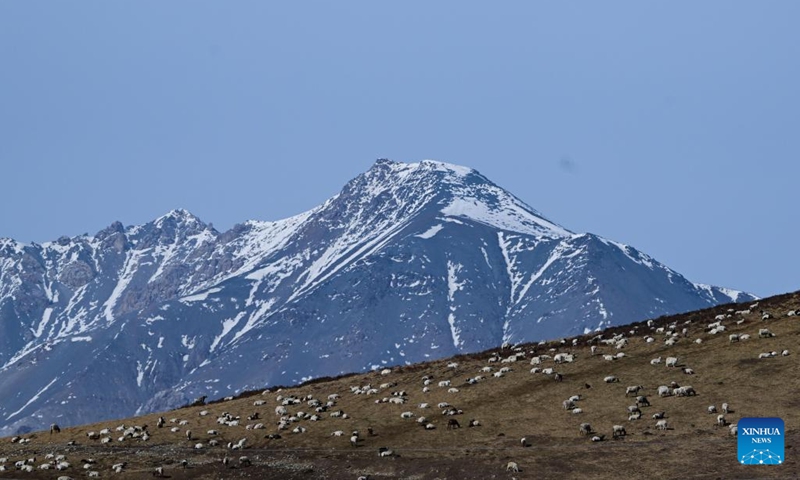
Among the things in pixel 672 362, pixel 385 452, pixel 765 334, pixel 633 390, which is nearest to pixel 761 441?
pixel 633 390

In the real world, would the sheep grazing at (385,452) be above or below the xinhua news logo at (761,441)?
above

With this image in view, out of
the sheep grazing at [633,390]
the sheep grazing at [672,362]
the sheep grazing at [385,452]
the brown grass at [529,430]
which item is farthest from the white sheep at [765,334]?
the sheep grazing at [385,452]

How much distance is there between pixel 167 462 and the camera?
8288 cm

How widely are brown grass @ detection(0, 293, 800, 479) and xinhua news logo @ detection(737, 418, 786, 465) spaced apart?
0.62 metres

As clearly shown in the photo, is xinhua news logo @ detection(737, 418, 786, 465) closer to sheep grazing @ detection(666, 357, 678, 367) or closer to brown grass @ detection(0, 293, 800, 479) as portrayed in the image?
brown grass @ detection(0, 293, 800, 479)

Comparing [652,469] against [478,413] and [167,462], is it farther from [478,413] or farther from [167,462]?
[167,462]

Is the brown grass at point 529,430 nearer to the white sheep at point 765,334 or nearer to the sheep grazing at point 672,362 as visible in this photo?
the sheep grazing at point 672,362

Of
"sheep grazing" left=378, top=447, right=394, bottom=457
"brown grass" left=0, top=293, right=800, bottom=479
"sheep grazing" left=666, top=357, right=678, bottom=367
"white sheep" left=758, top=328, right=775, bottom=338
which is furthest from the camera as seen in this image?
"white sheep" left=758, top=328, right=775, bottom=338

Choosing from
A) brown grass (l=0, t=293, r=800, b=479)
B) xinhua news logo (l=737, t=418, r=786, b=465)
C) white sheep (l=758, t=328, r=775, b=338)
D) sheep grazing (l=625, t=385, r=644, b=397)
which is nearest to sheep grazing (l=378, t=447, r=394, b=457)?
brown grass (l=0, t=293, r=800, b=479)

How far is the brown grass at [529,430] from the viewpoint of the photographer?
71.2 meters

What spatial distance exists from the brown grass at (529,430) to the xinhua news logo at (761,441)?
622 millimetres

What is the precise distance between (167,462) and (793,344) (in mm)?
45592

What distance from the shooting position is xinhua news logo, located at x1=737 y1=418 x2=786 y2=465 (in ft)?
218

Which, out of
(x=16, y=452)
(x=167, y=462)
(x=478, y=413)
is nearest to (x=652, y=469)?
(x=478, y=413)
